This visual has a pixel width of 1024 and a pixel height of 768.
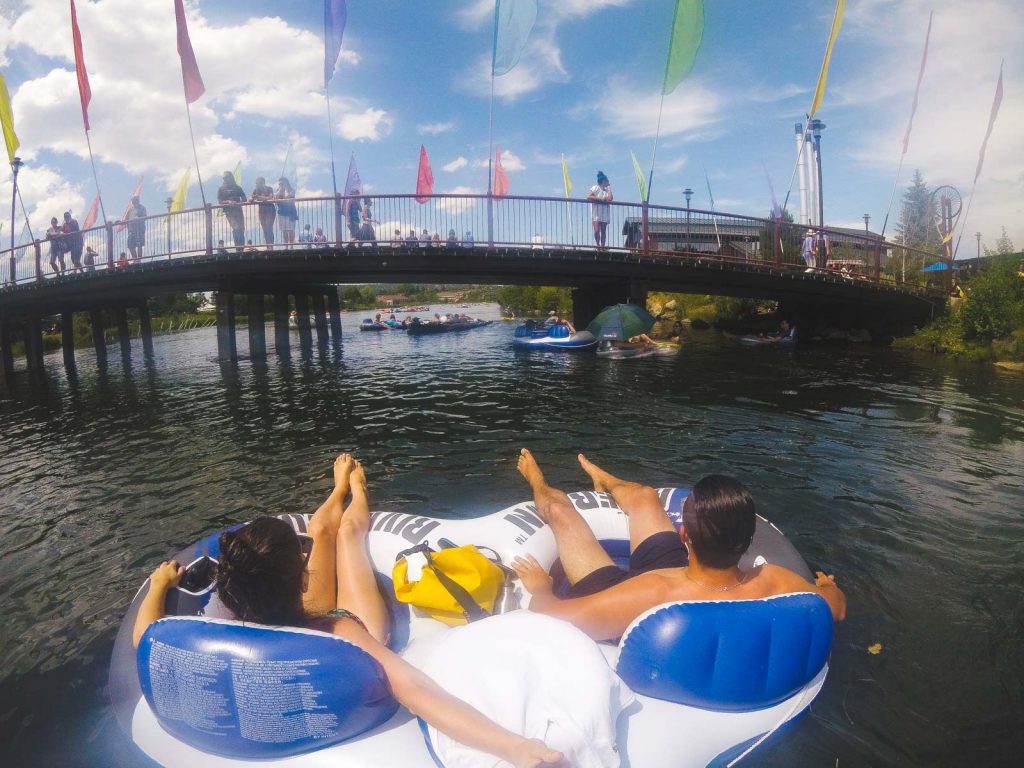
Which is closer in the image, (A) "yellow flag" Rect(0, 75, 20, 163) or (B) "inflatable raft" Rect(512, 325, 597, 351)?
(A) "yellow flag" Rect(0, 75, 20, 163)

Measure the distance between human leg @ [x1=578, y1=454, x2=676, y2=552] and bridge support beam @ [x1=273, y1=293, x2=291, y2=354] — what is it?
25.9m

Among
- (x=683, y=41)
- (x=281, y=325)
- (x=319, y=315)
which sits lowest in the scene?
(x=281, y=325)

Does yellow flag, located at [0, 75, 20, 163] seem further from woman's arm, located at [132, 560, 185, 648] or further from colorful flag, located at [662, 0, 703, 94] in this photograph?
woman's arm, located at [132, 560, 185, 648]

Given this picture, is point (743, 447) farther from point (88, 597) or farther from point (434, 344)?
point (434, 344)

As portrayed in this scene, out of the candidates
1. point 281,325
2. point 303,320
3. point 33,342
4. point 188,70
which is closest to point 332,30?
point 188,70

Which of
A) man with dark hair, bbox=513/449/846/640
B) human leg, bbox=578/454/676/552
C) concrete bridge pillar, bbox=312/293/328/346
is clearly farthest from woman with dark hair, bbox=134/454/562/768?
concrete bridge pillar, bbox=312/293/328/346

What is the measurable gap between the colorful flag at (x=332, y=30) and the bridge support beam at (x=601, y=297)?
1387cm

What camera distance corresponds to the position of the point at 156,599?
10.5ft

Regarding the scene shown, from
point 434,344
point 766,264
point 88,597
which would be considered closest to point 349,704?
point 88,597

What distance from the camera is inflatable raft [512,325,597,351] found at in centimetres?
2503

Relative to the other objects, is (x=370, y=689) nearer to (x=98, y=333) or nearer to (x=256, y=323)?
(x=256, y=323)

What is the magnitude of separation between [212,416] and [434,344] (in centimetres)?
2045

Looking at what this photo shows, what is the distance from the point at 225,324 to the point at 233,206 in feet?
20.9

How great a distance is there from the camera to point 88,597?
5004 mm
